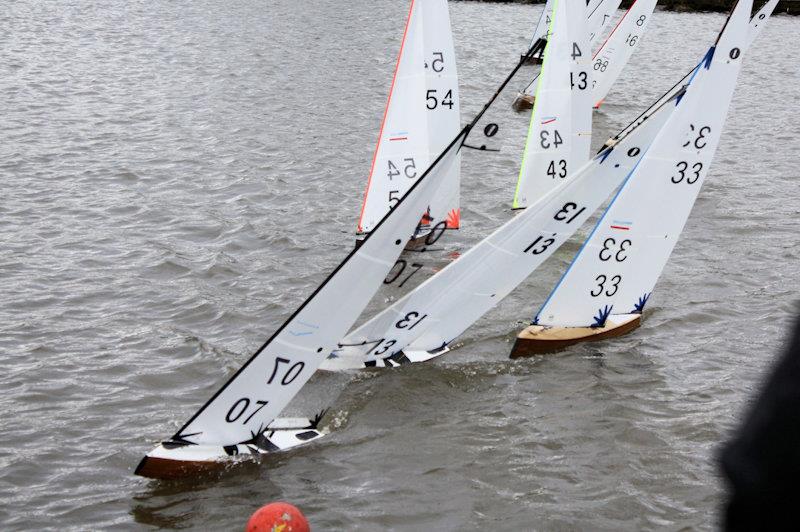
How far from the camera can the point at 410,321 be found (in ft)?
32.3

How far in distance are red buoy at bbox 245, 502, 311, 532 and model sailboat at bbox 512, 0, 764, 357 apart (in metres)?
5.50

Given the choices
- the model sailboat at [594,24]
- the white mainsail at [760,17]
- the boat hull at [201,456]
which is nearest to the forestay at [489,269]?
the boat hull at [201,456]

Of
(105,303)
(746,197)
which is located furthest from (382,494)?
(746,197)

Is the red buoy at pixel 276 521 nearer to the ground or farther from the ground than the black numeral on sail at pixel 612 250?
nearer to the ground

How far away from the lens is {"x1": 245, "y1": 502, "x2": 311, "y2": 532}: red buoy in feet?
18.1

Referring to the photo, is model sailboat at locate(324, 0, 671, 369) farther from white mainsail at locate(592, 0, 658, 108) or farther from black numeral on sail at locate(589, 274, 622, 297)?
white mainsail at locate(592, 0, 658, 108)

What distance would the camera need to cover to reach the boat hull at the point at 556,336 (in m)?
10.7

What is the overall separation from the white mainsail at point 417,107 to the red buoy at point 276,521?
7337mm

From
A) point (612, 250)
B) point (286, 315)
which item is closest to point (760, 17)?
point (612, 250)

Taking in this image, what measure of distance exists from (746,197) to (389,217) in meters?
12.8

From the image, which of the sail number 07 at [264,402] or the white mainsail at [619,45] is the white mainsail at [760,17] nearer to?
the sail number 07 at [264,402]

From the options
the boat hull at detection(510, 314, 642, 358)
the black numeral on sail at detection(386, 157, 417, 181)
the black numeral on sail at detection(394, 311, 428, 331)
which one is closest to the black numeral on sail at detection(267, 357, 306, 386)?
the black numeral on sail at detection(394, 311, 428, 331)

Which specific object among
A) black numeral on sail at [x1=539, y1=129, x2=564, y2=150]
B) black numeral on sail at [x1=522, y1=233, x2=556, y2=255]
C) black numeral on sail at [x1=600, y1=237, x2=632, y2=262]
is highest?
black numeral on sail at [x1=539, y1=129, x2=564, y2=150]

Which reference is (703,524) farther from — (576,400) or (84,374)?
(84,374)
